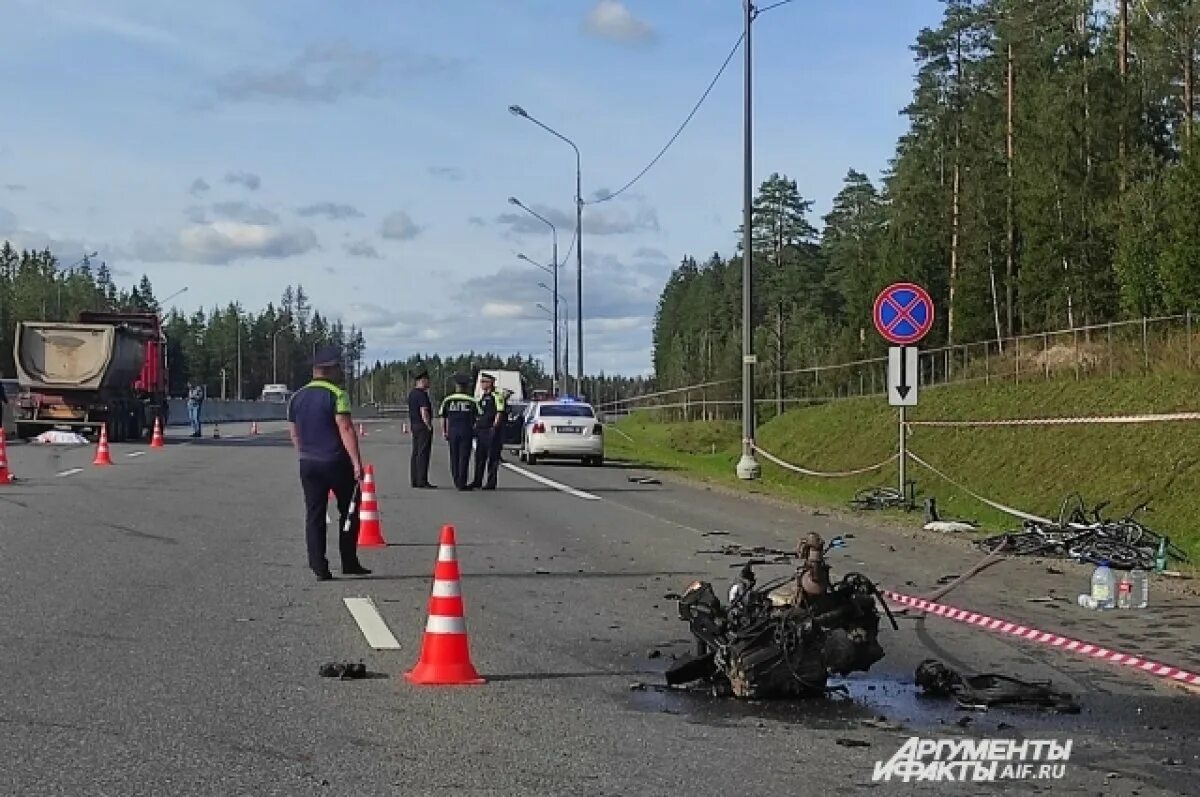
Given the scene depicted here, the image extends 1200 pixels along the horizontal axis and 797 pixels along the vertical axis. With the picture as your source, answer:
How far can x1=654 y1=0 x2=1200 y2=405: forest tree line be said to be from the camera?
145 feet

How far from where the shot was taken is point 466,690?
26.3ft

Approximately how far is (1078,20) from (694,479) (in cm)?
4056

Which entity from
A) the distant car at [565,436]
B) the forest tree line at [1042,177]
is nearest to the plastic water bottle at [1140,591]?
the distant car at [565,436]

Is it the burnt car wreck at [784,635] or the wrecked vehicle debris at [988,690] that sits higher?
the burnt car wreck at [784,635]

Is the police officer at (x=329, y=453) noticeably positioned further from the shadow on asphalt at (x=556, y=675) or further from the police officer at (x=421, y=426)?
the police officer at (x=421, y=426)

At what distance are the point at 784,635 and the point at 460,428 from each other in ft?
52.1

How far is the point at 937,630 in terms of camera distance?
10.2 metres

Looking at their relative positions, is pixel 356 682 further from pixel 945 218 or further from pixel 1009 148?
pixel 945 218

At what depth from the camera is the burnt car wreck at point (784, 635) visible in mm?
7758

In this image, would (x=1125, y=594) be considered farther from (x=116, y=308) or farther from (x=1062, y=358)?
(x=116, y=308)

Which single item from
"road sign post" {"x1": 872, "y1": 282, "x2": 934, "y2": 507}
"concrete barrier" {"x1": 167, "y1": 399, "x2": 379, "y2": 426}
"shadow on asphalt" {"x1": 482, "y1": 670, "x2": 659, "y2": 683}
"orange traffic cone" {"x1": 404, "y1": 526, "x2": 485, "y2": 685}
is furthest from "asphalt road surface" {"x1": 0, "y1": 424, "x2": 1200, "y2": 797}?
"concrete barrier" {"x1": 167, "y1": 399, "x2": 379, "y2": 426}

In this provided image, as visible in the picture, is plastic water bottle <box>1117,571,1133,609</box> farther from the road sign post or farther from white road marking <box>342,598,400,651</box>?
the road sign post

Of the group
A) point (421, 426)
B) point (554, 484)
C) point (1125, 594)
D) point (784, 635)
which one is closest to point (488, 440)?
point (421, 426)

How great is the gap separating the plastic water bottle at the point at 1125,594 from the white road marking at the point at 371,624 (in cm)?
531
